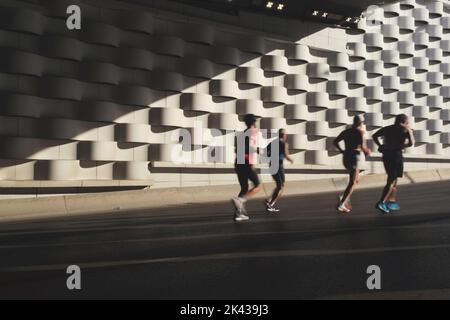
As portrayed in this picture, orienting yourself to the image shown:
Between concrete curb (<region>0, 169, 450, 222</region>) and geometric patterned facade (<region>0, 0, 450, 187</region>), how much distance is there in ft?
3.57

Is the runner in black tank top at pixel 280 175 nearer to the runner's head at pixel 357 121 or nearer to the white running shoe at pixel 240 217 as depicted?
the runner's head at pixel 357 121

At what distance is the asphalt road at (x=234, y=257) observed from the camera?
176 inches

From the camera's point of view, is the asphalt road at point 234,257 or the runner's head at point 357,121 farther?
the runner's head at point 357,121

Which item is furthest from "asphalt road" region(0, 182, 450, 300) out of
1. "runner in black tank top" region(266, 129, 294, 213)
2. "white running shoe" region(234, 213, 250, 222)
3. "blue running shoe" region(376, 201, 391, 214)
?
"runner in black tank top" region(266, 129, 294, 213)

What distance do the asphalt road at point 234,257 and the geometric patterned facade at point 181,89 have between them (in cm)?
519

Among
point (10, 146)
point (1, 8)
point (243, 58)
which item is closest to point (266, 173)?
point (243, 58)

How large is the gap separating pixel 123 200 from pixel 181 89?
4.63 m

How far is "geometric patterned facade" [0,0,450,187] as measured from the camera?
14.1 meters

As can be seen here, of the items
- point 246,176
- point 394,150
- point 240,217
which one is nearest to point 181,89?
point 246,176

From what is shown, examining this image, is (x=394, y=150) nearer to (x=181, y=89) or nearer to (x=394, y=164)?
(x=394, y=164)

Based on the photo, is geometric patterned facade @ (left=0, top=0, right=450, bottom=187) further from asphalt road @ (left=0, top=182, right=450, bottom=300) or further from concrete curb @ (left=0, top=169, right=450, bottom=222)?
asphalt road @ (left=0, top=182, right=450, bottom=300)

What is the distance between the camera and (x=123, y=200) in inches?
549

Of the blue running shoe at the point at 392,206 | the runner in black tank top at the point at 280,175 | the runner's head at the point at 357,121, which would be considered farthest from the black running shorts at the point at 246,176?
the blue running shoe at the point at 392,206

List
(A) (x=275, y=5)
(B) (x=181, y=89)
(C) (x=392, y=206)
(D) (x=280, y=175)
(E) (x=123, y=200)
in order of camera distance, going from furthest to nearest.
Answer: (A) (x=275, y=5) → (B) (x=181, y=89) → (E) (x=123, y=200) → (D) (x=280, y=175) → (C) (x=392, y=206)
